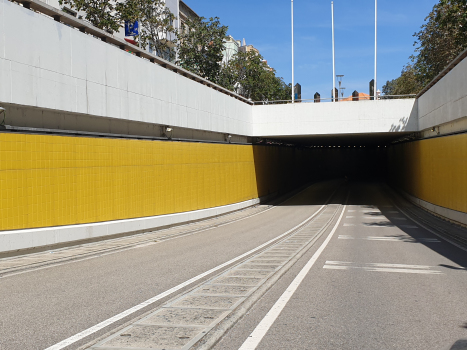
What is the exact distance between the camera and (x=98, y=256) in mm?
12383

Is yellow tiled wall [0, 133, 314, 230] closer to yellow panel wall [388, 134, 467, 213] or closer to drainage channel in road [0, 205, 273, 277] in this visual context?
drainage channel in road [0, 205, 273, 277]

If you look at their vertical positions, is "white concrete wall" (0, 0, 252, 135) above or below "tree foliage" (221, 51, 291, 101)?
below

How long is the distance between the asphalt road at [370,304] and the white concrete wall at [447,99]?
8.11m

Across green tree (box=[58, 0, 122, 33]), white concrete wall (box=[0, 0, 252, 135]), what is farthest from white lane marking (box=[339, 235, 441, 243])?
green tree (box=[58, 0, 122, 33])

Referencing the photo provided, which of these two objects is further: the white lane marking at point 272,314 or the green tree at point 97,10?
the green tree at point 97,10

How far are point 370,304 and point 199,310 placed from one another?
265 centimetres

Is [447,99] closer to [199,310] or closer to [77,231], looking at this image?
[77,231]

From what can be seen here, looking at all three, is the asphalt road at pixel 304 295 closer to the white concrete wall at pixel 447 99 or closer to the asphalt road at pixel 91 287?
the asphalt road at pixel 91 287

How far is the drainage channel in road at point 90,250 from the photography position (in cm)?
1069

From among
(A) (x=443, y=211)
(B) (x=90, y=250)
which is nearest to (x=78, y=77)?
(B) (x=90, y=250)

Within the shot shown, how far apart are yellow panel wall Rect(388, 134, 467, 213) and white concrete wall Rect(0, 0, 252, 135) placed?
12650 mm

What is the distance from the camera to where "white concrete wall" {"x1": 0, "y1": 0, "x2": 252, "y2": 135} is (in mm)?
11930

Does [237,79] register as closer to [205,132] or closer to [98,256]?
[205,132]

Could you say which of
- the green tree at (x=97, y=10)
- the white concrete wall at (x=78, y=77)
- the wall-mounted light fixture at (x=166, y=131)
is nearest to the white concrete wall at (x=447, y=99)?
the white concrete wall at (x=78, y=77)
